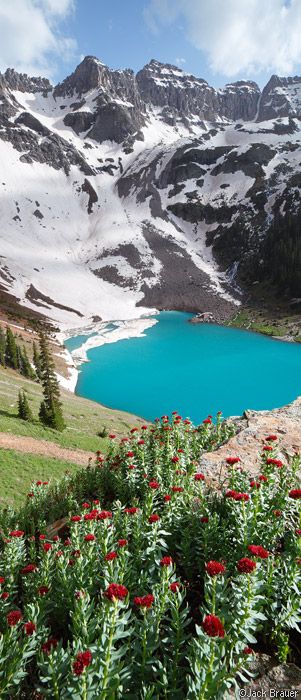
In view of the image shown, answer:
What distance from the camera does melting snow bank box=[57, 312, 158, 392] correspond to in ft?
258

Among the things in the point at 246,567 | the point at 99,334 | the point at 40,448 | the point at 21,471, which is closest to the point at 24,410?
the point at 40,448

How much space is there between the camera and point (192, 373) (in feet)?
232

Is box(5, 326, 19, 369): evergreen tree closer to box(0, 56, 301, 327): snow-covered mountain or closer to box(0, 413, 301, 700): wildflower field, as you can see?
box(0, 413, 301, 700): wildflower field

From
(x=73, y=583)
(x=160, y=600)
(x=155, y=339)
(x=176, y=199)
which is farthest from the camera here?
(x=176, y=199)

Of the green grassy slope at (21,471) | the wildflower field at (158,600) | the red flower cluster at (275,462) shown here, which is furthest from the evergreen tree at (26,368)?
the red flower cluster at (275,462)

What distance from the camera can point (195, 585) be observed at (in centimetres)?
551

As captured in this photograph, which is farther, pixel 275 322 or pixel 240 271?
pixel 240 271

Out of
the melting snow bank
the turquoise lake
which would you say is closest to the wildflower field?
the turquoise lake

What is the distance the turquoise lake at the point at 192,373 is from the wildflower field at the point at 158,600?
43194 mm

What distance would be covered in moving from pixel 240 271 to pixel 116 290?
190 feet

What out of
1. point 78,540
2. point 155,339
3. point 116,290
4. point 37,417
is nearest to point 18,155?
point 116,290

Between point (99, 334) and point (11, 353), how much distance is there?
48.7 meters

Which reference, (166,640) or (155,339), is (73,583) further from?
(155,339)

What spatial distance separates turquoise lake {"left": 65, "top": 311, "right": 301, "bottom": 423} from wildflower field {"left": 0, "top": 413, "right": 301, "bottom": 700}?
43.2 metres
